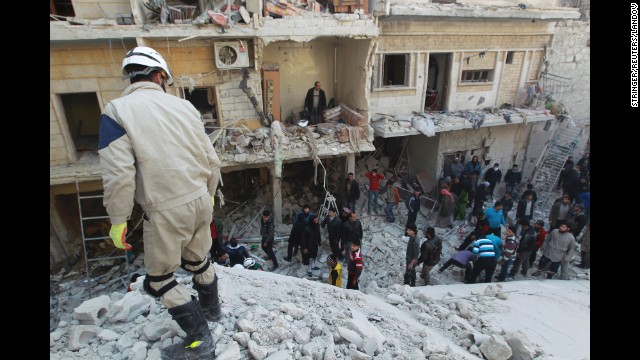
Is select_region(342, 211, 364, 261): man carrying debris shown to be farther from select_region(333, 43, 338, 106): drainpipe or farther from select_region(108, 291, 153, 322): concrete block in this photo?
select_region(333, 43, 338, 106): drainpipe

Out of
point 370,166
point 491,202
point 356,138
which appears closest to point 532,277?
point 491,202

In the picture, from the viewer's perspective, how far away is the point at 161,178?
243 cm

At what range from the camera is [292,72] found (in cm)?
1109

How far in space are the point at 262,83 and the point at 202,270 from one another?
7.55 m

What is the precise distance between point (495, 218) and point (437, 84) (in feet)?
22.1

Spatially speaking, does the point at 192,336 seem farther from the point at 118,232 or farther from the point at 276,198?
the point at 276,198

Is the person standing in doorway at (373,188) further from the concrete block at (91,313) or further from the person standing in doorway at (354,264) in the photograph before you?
the concrete block at (91,313)

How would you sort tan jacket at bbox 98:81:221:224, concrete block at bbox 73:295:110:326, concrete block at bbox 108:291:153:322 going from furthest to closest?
concrete block at bbox 108:291:153:322 < concrete block at bbox 73:295:110:326 < tan jacket at bbox 98:81:221:224

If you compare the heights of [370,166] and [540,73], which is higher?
[540,73]

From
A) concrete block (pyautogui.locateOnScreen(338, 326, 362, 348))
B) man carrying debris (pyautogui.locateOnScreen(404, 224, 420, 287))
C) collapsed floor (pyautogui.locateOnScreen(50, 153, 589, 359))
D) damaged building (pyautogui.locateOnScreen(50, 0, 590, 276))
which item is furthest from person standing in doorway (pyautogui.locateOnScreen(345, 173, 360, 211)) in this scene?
concrete block (pyautogui.locateOnScreen(338, 326, 362, 348))

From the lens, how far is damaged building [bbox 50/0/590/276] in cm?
796

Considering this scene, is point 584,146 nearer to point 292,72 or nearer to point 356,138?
point 356,138

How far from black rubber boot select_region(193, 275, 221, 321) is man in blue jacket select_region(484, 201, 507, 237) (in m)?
6.97

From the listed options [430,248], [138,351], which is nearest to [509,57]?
[430,248]
